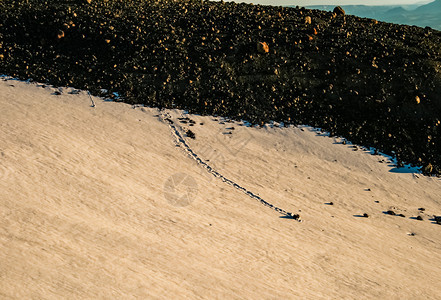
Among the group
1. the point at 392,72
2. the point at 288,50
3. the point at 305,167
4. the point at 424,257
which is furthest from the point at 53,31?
the point at 424,257

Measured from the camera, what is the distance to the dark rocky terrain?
67.6 ft

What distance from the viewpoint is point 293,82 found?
893 inches

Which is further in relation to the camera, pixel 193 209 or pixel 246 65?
pixel 246 65

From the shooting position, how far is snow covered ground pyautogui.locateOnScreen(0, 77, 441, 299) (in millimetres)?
9109

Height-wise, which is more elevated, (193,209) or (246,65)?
(246,65)

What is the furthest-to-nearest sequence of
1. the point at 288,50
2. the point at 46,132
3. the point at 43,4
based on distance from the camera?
the point at 43,4, the point at 288,50, the point at 46,132

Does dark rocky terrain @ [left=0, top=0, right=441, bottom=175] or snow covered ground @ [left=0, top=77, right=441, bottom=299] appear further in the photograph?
dark rocky terrain @ [left=0, top=0, right=441, bottom=175]

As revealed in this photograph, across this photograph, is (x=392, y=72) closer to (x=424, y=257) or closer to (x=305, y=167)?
(x=305, y=167)

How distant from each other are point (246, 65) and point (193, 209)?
13.8 m

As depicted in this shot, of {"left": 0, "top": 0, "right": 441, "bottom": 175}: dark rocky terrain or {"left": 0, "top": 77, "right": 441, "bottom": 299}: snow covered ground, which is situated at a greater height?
{"left": 0, "top": 0, "right": 441, "bottom": 175}: dark rocky terrain

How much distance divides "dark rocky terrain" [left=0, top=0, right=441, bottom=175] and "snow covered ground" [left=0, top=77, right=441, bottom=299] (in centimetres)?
162

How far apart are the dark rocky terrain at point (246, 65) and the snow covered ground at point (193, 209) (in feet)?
5.33

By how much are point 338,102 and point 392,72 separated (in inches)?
192

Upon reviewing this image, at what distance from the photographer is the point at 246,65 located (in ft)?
77.6
